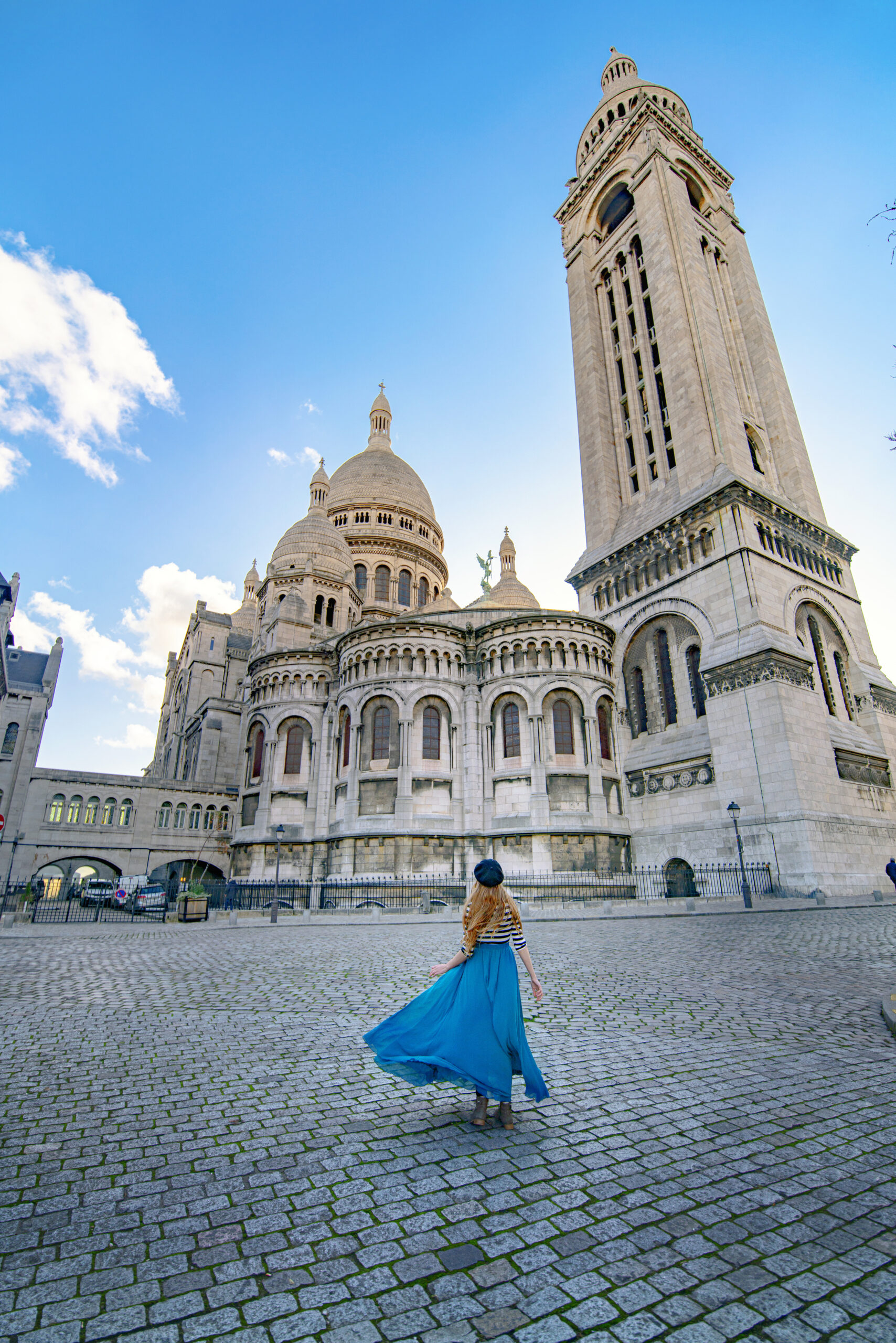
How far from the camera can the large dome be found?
2114 inches

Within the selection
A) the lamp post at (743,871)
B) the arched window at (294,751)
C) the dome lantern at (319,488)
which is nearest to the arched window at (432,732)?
the arched window at (294,751)

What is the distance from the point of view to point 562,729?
2920 cm

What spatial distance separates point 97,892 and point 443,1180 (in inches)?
1311

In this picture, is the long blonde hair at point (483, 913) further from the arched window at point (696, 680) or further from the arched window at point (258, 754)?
the arched window at point (258, 754)

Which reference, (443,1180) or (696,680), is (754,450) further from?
(443,1180)

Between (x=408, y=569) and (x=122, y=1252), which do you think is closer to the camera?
(x=122, y=1252)

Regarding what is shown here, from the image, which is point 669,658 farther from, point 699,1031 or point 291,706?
point 699,1031

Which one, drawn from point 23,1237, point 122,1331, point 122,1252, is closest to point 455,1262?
point 122,1331

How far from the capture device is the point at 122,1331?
2.26 meters

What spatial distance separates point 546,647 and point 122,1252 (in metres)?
28.0

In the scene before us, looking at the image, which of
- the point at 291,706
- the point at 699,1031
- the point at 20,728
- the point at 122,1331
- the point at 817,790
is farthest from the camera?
the point at 20,728

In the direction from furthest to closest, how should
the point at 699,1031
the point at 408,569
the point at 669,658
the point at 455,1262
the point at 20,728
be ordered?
the point at 408,569
the point at 20,728
the point at 669,658
the point at 699,1031
the point at 455,1262

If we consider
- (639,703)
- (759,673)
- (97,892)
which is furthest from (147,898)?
(759,673)

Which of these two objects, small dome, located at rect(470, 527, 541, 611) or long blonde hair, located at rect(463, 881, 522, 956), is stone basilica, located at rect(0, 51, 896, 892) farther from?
long blonde hair, located at rect(463, 881, 522, 956)
